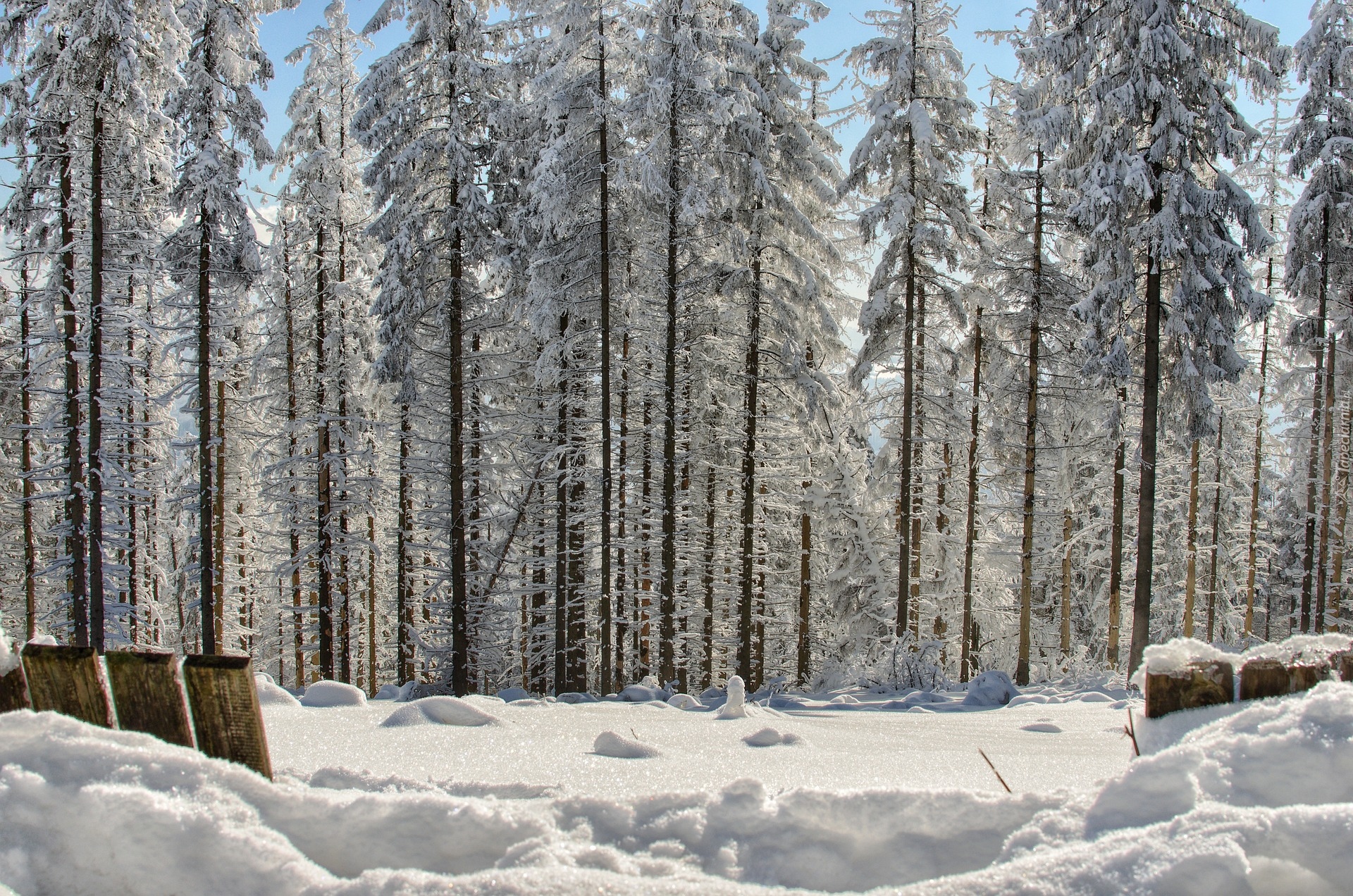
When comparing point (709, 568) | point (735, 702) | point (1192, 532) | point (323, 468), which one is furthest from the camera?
point (1192, 532)

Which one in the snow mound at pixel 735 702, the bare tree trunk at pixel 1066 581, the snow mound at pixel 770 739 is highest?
the snow mound at pixel 770 739

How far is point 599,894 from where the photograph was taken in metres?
2.22

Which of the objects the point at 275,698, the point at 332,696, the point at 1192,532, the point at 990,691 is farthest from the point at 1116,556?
the point at 275,698

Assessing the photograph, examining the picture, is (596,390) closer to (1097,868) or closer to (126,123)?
(126,123)

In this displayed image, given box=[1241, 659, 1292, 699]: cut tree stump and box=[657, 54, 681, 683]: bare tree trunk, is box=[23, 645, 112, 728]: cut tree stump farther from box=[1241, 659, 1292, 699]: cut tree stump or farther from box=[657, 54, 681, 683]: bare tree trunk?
box=[657, 54, 681, 683]: bare tree trunk

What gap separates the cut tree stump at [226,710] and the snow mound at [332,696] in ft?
12.8

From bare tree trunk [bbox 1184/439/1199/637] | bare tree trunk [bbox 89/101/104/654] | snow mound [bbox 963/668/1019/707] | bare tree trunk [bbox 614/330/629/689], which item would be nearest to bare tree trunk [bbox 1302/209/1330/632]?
bare tree trunk [bbox 1184/439/1199/637]

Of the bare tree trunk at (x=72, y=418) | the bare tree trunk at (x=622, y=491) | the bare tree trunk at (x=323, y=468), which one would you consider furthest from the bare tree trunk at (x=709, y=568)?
the bare tree trunk at (x=72, y=418)

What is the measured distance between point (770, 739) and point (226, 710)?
11.7ft

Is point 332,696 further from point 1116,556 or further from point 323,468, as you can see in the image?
point 1116,556

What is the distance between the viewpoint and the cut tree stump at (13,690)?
10.8 ft

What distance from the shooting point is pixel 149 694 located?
305cm

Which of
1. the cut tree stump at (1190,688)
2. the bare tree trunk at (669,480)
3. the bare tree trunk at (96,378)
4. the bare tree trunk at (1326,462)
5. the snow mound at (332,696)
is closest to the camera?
the cut tree stump at (1190,688)

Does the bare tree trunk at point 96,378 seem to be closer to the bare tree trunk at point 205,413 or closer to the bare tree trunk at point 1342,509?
the bare tree trunk at point 205,413
